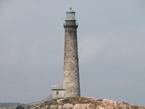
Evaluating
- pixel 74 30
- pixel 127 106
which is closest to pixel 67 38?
pixel 74 30

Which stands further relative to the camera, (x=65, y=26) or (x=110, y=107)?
(x=65, y=26)

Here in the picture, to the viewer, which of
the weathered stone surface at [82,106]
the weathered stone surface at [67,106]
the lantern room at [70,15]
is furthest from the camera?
the lantern room at [70,15]

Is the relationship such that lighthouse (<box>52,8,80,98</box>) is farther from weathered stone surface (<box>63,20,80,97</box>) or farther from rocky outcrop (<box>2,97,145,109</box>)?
rocky outcrop (<box>2,97,145,109</box>)

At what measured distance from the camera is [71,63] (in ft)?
207

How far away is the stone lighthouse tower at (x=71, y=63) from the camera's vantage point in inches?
2467

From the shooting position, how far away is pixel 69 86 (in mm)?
62625

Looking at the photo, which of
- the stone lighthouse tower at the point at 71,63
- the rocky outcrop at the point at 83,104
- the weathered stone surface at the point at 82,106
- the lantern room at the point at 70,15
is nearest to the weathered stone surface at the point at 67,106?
the rocky outcrop at the point at 83,104

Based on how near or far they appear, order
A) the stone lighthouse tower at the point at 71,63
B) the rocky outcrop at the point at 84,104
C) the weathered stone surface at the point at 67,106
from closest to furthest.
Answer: the rocky outcrop at the point at 84,104
the weathered stone surface at the point at 67,106
the stone lighthouse tower at the point at 71,63

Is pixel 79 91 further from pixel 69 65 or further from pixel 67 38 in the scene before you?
pixel 67 38

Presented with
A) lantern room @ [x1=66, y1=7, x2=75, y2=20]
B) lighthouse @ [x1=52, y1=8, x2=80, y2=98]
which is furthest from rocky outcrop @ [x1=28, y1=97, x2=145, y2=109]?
lantern room @ [x1=66, y1=7, x2=75, y2=20]

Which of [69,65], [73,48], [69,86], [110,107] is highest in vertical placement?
[73,48]

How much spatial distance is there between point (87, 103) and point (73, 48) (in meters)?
15.2

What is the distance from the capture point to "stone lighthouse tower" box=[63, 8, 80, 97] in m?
62.7

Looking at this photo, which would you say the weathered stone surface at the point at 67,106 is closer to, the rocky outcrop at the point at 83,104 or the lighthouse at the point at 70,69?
the rocky outcrop at the point at 83,104
